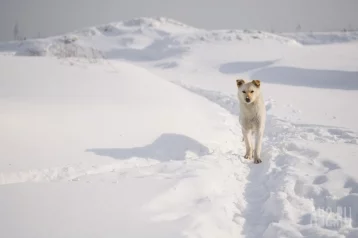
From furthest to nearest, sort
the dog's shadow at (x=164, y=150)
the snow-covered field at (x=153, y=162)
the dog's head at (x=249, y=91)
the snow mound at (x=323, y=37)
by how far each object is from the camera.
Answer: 1. the snow mound at (x=323, y=37)
2. the dog's head at (x=249, y=91)
3. the dog's shadow at (x=164, y=150)
4. the snow-covered field at (x=153, y=162)

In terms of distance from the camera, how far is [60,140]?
413 cm

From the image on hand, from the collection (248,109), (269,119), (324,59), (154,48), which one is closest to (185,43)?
(154,48)

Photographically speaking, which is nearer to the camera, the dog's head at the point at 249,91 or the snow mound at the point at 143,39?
the dog's head at the point at 249,91

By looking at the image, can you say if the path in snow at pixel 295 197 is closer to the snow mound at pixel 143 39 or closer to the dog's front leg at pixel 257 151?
the dog's front leg at pixel 257 151

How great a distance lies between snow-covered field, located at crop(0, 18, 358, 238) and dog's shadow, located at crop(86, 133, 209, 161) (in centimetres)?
2

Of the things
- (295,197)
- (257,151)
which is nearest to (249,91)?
(257,151)

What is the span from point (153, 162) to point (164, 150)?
470 mm

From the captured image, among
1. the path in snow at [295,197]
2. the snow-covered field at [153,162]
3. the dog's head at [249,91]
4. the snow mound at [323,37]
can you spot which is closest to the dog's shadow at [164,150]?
the snow-covered field at [153,162]

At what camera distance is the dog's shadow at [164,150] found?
13.8 feet

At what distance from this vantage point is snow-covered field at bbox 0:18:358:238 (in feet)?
7.83

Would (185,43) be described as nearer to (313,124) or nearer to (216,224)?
(313,124)

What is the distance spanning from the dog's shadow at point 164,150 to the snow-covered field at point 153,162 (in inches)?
0.8

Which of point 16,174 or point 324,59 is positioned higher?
point 16,174

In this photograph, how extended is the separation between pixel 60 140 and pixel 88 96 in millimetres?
2064
